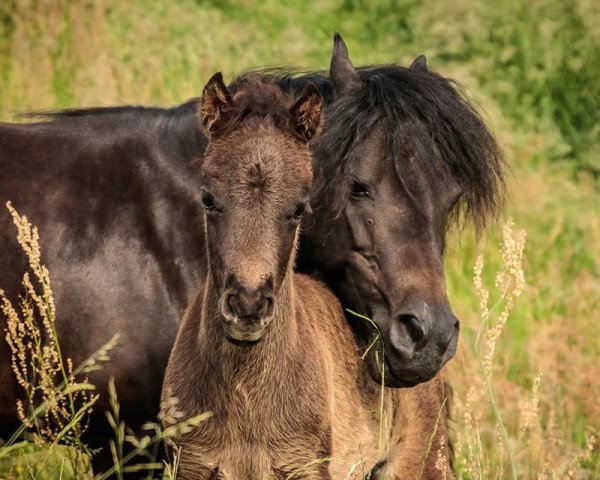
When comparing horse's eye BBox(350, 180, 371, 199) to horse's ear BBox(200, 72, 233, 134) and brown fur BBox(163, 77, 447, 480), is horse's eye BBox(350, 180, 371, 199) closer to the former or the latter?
brown fur BBox(163, 77, 447, 480)

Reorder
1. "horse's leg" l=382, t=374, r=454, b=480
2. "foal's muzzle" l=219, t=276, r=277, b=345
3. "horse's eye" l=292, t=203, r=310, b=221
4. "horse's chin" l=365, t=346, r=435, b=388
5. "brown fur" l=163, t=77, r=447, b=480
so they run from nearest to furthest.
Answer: "foal's muzzle" l=219, t=276, r=277, b=345 → "brown fur" l=163, t=77, r=447, b=480 → "horse's eye" l=292, t=203, r=310, b=221 → "horse's chin" l=365, t=346, r=435, b=388 → "horse's leg" l=382, t=374, r=454, b=480

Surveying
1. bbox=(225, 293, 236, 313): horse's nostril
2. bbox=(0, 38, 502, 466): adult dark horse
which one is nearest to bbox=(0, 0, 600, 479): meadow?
bbox=(0, 38, 502, 466): adult dark horse

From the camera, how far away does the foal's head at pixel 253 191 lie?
3834 millimetres

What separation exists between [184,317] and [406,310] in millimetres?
955

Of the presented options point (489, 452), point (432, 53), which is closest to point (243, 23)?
point (432, 53)

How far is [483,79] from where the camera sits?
35.0ft

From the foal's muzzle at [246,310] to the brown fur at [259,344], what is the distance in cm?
3

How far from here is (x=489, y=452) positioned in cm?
661

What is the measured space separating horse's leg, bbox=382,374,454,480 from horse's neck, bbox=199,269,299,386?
79 cm

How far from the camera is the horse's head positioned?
4.39 m

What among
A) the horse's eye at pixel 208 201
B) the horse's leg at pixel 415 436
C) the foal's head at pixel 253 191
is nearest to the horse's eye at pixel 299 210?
the foal's head at pixel 253 191

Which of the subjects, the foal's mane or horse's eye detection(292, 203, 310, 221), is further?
the foal's mane

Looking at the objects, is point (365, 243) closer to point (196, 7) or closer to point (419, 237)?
point (419, 237)

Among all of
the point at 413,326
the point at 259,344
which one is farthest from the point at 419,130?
the point at 259,344
